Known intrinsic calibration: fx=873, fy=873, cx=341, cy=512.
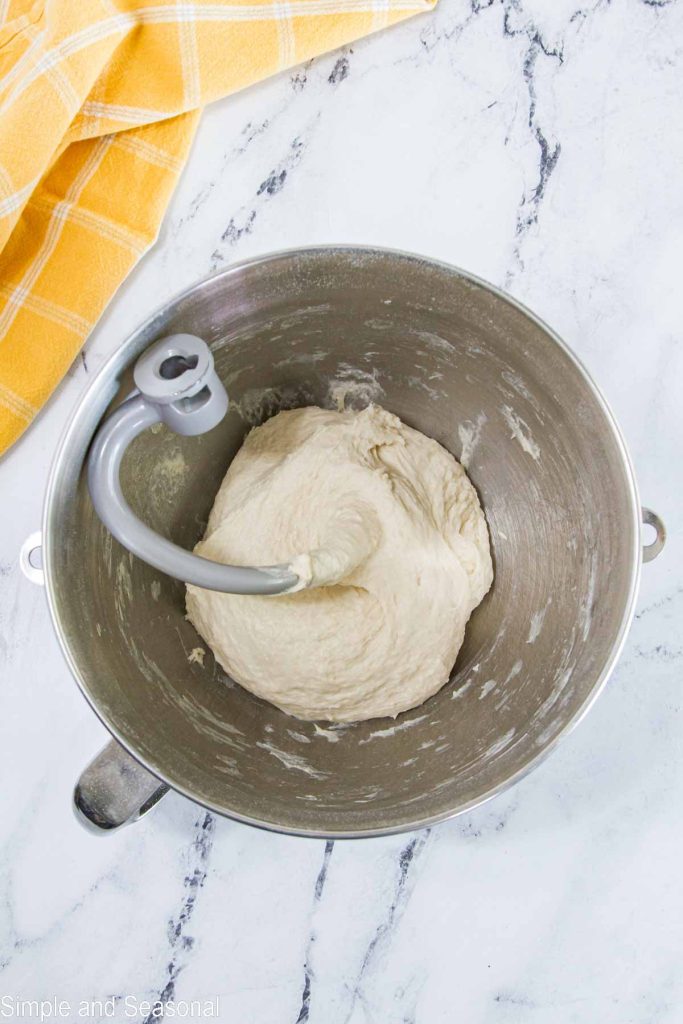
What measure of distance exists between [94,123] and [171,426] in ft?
1.58

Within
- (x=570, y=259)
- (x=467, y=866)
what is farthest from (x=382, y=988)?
(x=570, y=259)

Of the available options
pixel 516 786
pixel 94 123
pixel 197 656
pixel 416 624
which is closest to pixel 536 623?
pixel 416 624

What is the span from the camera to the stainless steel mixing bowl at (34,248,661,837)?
2.41ft

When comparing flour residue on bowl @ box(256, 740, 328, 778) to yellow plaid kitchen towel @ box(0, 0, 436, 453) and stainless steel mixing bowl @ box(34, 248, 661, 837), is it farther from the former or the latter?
yellow plaid kitchen towel @ box(0, 0, 436, 453)

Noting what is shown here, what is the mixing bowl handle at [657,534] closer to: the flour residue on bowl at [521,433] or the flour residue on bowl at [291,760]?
the flour residue on bowl at [521,433]

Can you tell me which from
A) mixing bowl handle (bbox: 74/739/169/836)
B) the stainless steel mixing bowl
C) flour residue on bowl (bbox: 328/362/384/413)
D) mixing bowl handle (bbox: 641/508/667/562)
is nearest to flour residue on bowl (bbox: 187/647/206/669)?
the stainless steel mixing bowl

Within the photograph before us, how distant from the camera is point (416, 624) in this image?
0.87m

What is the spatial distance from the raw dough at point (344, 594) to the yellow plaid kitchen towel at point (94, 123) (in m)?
0.31

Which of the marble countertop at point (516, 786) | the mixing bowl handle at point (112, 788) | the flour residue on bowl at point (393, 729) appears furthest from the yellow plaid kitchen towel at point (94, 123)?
the flour residue on bowl at point (393, 729)

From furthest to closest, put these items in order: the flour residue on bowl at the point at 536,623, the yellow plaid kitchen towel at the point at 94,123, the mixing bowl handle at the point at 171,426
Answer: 1. the yellow plaid kitchen towel at the point at 94,123
2. the flour residue on bowl at the point at 536,623
3. the mixing bowl handle at the point at 171,426

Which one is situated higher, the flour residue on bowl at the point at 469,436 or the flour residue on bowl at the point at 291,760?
the flour residue on bowl at the point at 469,436

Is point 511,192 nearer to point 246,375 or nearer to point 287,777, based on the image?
point 246,375

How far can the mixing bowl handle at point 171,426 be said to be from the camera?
683 mm

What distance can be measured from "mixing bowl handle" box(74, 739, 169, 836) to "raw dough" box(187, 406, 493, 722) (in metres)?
0.14
